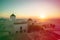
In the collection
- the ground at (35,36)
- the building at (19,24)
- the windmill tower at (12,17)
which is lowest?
the ground at (35,36)

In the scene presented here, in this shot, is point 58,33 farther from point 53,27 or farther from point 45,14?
point 45,14

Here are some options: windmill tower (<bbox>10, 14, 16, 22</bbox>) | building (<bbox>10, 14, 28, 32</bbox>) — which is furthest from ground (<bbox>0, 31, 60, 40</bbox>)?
windmill tower (<bbox>10, 14, 16, 22</bbox>)

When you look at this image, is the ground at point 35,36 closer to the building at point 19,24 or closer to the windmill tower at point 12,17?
the building at point 19,24

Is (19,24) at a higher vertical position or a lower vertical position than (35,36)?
higher

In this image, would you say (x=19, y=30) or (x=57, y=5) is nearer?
(x=19, y=30)

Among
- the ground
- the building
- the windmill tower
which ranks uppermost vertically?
the windmill tower

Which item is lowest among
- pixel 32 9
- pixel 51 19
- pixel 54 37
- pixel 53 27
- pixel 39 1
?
pixel 54 37

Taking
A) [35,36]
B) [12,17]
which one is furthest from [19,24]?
[35,36]

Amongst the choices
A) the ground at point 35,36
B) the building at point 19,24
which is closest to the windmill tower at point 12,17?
the building at point 19,24

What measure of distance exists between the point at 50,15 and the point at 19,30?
47 centimetres

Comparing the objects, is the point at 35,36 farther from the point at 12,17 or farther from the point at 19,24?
the point at 12,17

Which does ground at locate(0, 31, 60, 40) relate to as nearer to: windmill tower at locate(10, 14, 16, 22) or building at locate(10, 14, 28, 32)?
building at locate(10, 14, 28, 32)

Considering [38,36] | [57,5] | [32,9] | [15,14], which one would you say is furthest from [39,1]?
[38,36]

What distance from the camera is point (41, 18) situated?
1.63 metres
